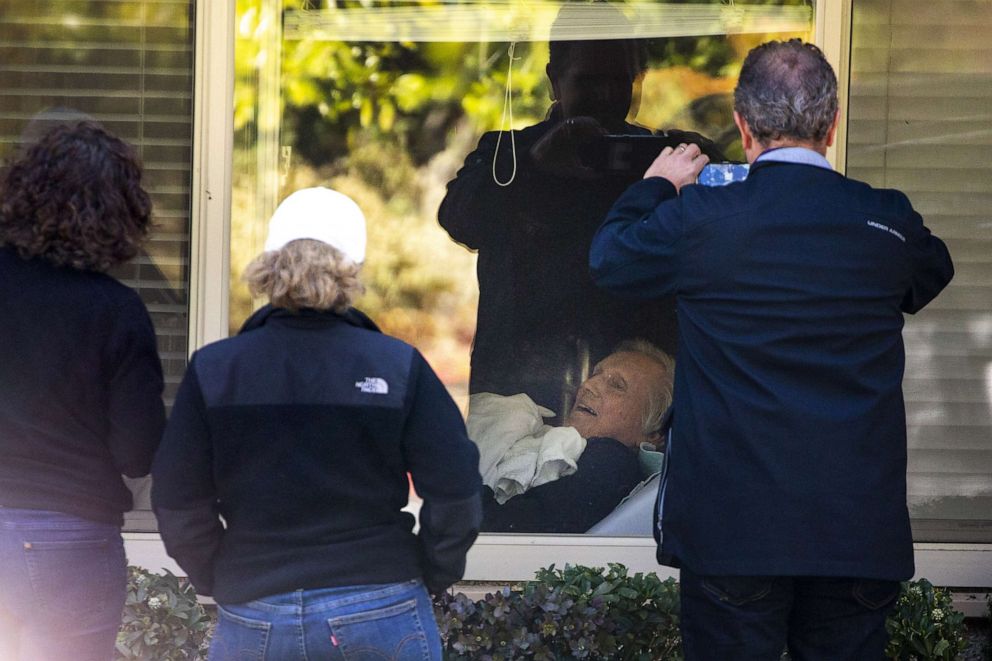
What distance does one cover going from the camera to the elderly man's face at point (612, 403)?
4.75 metres

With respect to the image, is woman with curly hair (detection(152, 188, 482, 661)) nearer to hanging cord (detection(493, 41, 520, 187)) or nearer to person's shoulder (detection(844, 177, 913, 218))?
person's shoulder (detection(844, 177, 913, 218))

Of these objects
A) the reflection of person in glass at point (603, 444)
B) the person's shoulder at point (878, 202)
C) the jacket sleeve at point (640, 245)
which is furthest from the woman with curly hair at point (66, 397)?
the reflection of person in glass at point (603, 444)

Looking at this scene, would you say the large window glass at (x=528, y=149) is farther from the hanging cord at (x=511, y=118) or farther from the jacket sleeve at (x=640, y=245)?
the jacket sleeve at (x=640, y=245)

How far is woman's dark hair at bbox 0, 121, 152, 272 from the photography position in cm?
245

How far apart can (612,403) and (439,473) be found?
2.46 metres

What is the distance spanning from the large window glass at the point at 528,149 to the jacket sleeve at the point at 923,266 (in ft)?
6.73

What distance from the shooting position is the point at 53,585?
241 centimetres

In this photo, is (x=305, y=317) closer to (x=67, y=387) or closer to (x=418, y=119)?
(x=67, y=387)

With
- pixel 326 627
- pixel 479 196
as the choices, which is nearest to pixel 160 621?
pixel 326 627

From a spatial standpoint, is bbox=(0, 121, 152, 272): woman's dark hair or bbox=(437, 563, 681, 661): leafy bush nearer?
bbox=(0, 121, 152, 272): woman's dark hair

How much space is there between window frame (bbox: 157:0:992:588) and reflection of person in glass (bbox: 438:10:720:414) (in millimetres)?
589

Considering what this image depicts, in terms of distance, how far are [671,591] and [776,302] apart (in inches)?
63.3

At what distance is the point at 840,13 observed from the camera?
178 inches

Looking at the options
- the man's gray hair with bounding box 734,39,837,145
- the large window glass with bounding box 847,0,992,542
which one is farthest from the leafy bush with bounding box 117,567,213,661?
the large window glass with bounding box 847,0,992,542
